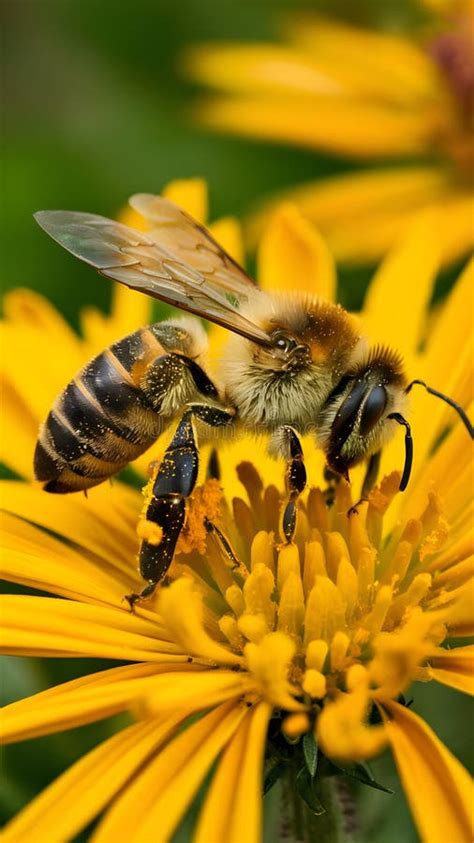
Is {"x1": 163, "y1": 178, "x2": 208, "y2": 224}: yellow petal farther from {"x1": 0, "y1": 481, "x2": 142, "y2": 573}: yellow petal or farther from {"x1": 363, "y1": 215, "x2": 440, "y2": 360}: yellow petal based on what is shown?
{"x1": 0, "y1": 481, "x2": 142, "y2": 573}: yellow petal

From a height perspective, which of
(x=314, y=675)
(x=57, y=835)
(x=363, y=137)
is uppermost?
(x=363, y=137)

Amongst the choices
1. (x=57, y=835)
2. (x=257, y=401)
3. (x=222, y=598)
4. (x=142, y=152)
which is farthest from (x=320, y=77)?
(x=57, y=835)

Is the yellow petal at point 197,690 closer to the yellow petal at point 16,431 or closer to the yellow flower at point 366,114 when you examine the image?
Answer: the yellow petal at point 16,431

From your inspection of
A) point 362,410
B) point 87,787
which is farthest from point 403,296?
point 87,787

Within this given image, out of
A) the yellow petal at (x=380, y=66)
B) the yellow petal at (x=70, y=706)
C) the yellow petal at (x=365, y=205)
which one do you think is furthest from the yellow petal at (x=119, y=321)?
the yellow petal at (x=380, y=66)

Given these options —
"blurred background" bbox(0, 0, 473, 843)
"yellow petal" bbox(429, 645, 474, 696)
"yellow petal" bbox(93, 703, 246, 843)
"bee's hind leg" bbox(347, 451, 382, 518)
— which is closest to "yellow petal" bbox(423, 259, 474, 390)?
"bee's hind leg" bbox(347, 451, 382, 518)

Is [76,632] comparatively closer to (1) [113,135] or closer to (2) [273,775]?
(2) [273,775]

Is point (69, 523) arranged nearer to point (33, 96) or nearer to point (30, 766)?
point (30, 766)
